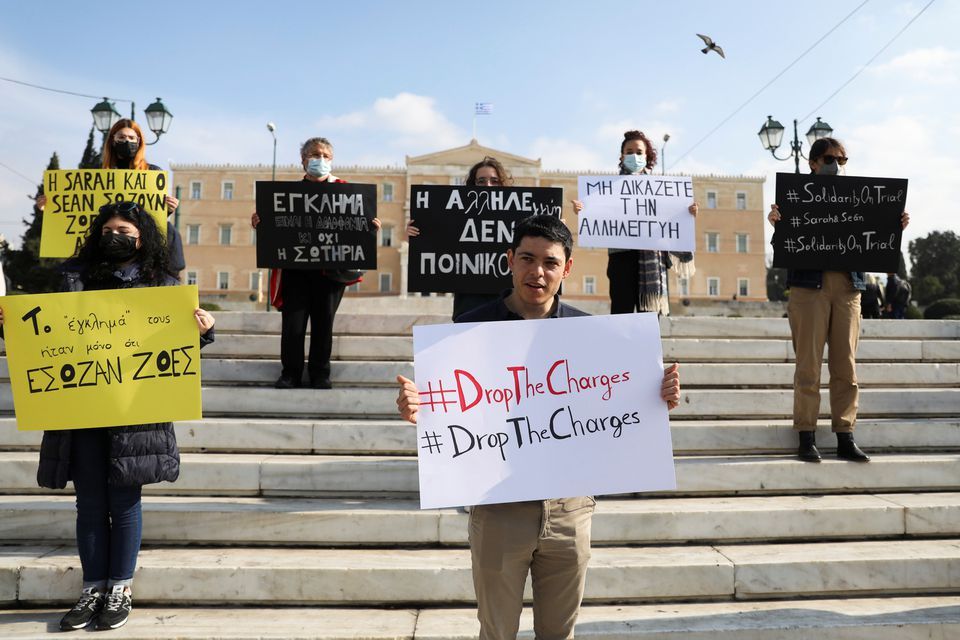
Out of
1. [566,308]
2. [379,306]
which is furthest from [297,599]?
[379,306]

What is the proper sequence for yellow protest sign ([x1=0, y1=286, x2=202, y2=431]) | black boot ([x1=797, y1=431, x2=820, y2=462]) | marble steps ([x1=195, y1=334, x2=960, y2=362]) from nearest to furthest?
1. yellow protest sign ([x1=0, y1=286, x2=202, y2=431])
2. black boot ([x1=797, y1=431, x2=820, y2=462])
3. marble steps ([x1=195, y1=334, x2=960, y2=362])

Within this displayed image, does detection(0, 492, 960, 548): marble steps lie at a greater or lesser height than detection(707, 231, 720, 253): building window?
lesser

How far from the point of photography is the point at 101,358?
116 inches

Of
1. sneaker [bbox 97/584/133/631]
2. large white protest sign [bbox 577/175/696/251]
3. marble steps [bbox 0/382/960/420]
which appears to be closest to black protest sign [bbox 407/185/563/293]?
large white protest sign [bbox 577/175/696/251]

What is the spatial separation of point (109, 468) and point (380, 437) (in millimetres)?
1948

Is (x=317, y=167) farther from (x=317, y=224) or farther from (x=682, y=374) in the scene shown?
(x=682, y=374)

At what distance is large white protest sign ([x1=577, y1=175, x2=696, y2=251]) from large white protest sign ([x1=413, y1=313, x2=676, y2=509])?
265 centimetres

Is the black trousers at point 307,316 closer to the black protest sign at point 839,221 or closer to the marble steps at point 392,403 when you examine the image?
the marble steps at point 392,403

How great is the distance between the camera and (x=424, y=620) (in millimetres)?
3191

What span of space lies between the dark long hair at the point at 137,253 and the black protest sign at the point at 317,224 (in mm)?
1920

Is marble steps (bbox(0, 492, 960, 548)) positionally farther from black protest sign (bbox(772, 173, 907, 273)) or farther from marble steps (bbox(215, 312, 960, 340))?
marble steps (bbox(215, 312, 960, 340))

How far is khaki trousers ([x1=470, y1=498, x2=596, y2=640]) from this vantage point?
210 centimetres

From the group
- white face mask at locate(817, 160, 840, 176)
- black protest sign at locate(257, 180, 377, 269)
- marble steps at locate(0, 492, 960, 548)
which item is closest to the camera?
marble steps at locate(0, 492, 960, 548)

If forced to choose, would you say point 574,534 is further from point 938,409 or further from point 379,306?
point 379,306
